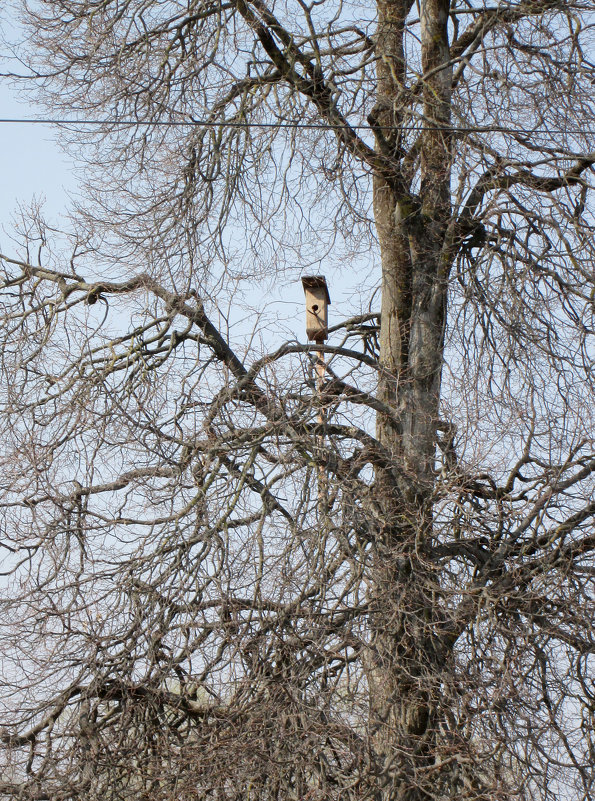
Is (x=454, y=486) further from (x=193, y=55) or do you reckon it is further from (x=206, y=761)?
(x=193, y=55)

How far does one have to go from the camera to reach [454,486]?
651 centimetres

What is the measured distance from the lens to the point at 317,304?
8945mm

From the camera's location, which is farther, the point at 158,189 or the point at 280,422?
the point at 158,189

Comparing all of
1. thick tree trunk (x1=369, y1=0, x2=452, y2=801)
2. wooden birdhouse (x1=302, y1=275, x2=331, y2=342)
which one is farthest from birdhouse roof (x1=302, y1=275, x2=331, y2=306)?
thick tree trunk (x1=369, y1=0, x2=452, y2=801)

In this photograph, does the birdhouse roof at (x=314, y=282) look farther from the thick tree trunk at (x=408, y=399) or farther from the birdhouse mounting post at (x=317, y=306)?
the thick tree trunk at (x=408, y=399)

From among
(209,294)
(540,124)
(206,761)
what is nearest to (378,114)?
(540,124)

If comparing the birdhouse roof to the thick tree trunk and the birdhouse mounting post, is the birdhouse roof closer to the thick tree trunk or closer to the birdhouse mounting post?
the birdhouse mounting post

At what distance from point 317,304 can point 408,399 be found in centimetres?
143

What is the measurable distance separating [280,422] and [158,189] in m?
2.84

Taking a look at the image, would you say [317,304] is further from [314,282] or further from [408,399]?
[408,399]

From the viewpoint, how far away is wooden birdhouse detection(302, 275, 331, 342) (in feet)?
28.8

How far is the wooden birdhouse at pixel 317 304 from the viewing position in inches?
345

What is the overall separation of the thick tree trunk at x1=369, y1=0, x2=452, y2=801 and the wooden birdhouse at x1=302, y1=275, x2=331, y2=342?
1.74 ft

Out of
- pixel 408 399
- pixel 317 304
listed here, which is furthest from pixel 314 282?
pixel 408 399
